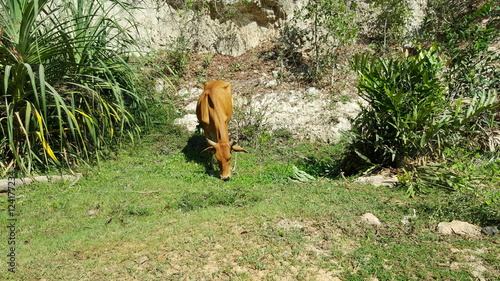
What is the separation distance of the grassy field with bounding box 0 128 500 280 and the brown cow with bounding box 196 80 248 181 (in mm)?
394

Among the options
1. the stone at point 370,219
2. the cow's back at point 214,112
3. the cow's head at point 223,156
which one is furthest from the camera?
the cow's back at point 214,112

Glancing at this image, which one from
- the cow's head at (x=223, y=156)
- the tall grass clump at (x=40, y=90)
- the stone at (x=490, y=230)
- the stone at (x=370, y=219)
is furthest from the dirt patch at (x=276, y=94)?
the stone at (x=490, y=230)

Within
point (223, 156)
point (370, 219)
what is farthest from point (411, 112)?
point (223, 156)

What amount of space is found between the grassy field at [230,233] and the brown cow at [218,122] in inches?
15.5

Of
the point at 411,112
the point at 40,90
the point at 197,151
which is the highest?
the point at 40,90

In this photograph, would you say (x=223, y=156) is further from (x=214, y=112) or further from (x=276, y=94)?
(x=276, y=94)

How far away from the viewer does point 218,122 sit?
7.41m

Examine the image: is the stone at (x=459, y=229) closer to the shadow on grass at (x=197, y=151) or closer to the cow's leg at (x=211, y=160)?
the shadow on grass at (x=197, y=151)

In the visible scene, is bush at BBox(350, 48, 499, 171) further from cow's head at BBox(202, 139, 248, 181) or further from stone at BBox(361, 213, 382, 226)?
cow's head at BBox(202, 139, 248, 181)

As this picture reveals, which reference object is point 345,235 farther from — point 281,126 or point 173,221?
point 281,126

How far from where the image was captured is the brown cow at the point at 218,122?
699cm

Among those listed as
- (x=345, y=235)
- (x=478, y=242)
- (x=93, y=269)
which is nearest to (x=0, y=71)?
(x=93, y=269)

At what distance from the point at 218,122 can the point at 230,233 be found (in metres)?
3.25

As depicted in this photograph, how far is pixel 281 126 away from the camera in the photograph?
9641 mm
